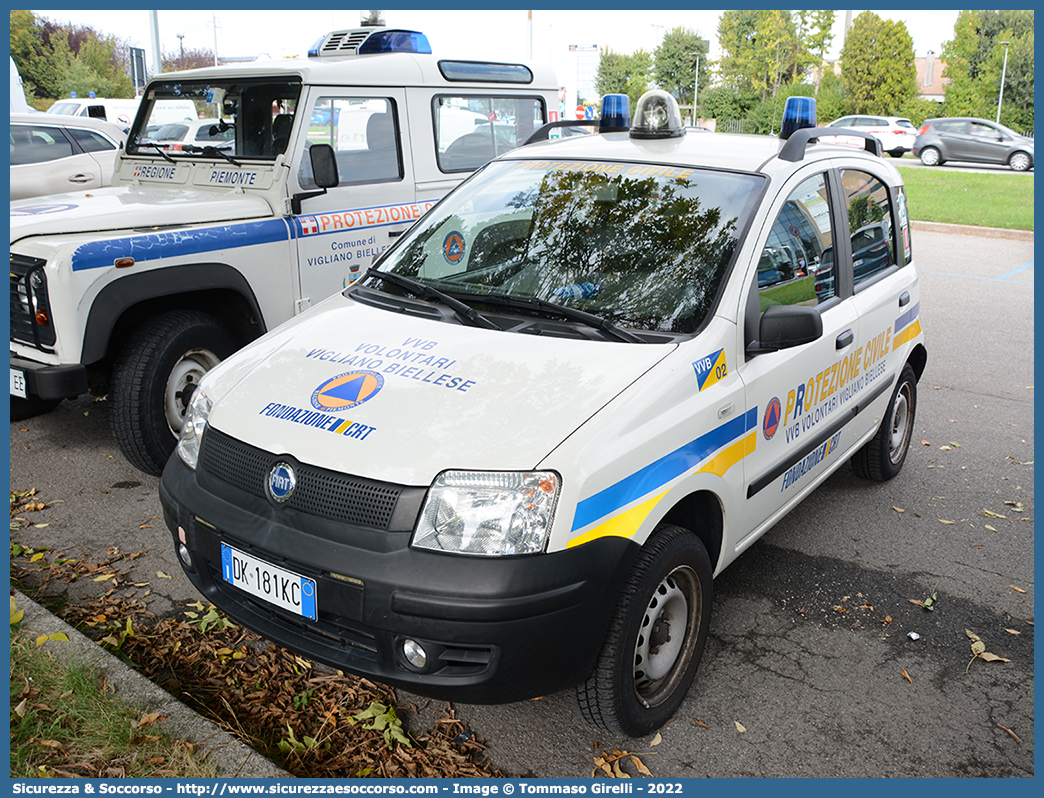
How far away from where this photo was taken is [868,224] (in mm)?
4277

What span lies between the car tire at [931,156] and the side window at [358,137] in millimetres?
26661

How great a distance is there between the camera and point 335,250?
17.8 ft

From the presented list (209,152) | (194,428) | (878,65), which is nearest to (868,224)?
(194,428)

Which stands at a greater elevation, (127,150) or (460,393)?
(127,150)

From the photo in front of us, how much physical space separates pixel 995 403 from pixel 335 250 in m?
4.83

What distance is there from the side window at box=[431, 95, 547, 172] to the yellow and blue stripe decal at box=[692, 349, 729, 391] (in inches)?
140

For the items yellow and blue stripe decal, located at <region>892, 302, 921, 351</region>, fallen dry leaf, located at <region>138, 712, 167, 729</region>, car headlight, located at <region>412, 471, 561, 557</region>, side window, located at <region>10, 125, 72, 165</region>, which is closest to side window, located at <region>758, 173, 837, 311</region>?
yellow and blue stripe decal, located at <region>892, 302, 921, 351</region>

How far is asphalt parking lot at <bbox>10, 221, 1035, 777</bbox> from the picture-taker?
287 centimetres

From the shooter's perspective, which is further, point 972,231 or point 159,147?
point 972,231

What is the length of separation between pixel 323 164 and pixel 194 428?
2.48 meters

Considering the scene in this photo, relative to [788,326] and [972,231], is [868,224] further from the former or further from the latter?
[972,231]

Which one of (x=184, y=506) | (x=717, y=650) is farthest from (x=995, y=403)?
(x=184, y=506)

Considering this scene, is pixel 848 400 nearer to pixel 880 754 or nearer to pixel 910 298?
pixel 910 298

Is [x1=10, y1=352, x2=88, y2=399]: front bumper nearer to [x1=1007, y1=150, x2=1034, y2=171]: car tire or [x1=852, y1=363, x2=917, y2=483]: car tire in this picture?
[x1=852, y1=363, x2=917, y2=483]: car tire
